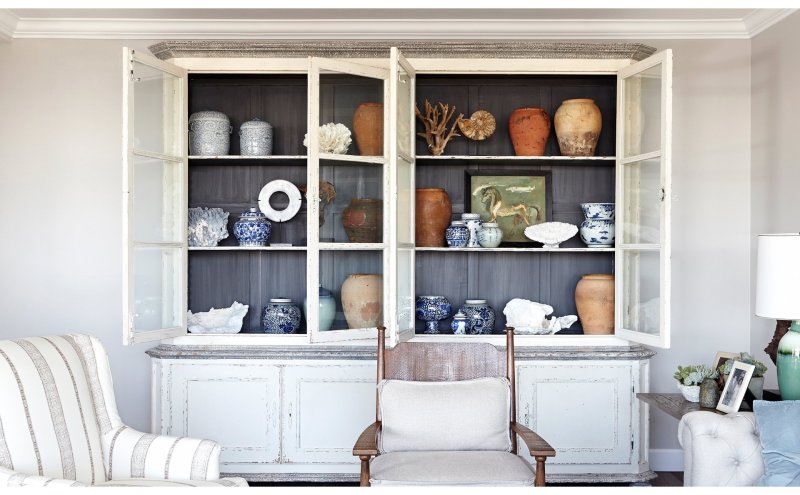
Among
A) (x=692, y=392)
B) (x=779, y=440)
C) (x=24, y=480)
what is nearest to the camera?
(x=24, y=480)

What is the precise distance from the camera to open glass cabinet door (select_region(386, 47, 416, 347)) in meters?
3.95

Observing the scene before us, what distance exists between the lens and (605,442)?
4.32 m

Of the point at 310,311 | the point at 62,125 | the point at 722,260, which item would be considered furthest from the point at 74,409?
the point at 722,260

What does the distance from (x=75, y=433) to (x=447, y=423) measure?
4.76ft

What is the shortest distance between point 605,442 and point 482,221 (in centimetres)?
144

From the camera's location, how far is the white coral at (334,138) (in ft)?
13.3

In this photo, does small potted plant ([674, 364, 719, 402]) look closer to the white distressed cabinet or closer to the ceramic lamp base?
the ceramic lamp base

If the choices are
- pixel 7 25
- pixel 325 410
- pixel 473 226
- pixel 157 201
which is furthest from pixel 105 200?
pixel 473 226

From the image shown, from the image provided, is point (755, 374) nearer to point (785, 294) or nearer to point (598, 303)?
point (785, 294)

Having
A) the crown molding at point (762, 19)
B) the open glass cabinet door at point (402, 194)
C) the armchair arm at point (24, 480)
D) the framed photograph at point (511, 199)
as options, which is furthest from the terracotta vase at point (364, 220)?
the crown molding at point (762, 19)

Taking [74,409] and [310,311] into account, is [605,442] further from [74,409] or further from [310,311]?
[74,409]

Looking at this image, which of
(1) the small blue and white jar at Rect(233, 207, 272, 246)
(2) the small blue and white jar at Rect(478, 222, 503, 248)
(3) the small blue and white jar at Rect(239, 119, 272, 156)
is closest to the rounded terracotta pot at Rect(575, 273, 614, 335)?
(2) the small blue and white jar at Rect(478, 222, 503, 248)

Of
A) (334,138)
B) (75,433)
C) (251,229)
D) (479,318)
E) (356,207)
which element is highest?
(334,138)

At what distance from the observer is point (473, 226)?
4.55 meters
